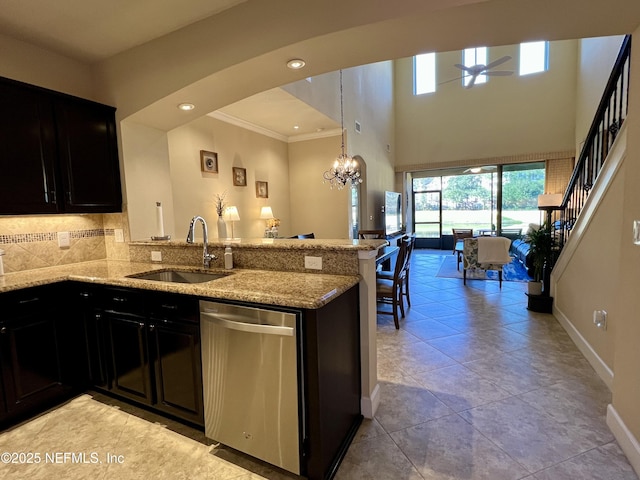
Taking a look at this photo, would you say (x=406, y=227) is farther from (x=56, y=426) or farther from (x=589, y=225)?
(x=56, y=426)

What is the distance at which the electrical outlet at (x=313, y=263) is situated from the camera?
2.06 metres

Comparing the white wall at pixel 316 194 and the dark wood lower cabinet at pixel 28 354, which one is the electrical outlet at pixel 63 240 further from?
the white wall at pixel 316 194

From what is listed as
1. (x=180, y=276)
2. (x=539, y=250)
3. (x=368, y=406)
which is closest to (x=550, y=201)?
(x=539, y=250)

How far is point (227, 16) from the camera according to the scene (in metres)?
2.18

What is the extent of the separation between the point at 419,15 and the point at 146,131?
101 inches

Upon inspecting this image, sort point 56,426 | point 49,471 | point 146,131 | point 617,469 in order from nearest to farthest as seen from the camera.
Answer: point 617,469
point 49,471
point 56,426
point 146,131

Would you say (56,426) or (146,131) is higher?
(146,131)

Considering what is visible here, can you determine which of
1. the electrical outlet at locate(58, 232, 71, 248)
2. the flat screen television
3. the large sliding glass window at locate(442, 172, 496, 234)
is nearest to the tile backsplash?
the electrical outlet at locate(58, 232, 71, 248)

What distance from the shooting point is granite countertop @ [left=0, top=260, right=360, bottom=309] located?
1551 millimetres

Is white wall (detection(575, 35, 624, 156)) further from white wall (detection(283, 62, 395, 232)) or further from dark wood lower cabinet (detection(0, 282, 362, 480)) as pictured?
dark wood lower cabinet (detection(0, 282, 362, 480))

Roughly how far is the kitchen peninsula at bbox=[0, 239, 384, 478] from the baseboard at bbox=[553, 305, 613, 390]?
1804 mm

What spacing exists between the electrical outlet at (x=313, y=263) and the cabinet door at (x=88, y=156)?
195cm

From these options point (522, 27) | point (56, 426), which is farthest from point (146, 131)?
point (522, 27)

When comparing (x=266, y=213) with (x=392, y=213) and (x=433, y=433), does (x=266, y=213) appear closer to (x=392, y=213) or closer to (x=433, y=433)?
(x=392, y=213)
